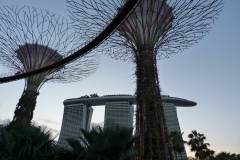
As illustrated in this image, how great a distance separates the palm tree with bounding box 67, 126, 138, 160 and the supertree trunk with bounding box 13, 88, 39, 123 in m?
11.0

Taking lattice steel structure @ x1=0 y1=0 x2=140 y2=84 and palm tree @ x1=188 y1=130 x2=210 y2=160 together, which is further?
palm tree @ x1=188 y1=130 x2=210 y2=160

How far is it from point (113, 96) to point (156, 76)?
91477 mm

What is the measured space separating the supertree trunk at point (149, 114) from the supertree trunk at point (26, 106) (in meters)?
10.8

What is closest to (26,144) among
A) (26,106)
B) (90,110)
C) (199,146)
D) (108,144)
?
(108,144)

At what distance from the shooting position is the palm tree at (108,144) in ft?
21.7

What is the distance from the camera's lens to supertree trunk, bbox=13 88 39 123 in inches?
646

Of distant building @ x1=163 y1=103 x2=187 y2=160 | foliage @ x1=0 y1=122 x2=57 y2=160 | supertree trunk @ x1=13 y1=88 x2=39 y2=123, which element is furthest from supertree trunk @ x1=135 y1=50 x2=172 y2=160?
distant building @ x1=163 y1=103 x2=187 y2=160

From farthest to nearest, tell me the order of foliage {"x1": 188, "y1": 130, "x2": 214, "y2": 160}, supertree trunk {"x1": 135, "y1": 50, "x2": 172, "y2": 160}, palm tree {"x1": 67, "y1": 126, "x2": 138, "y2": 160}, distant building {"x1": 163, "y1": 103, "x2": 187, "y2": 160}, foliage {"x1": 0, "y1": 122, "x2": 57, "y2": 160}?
1. distant building {"x1": 163, "y1": 103, "x2": 187, "y2": 160}
2. foliage {"x1": 188, "y1": 130, "x2": 214, "y2": 160}
3. supertree trunk {"x1": 135, "y1": 50, "x2": 172, "y2": 160}
4. foliage {"x1": 0, "y1": 122, "x2": 57, "y2": 160}
5. palm tree {"x1": 67, "y1": 126, "x2": 138, "y2": 160}

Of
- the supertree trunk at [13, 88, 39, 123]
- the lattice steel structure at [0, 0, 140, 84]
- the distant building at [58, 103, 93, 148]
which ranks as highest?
the distant building at [58, 103, 93, 148]

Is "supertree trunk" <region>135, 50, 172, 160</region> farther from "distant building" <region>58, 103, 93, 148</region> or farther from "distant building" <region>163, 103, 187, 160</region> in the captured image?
"distant building" <region>163, 103, 187, 160</region>

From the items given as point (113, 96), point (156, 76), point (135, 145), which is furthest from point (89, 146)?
point (113, 96)

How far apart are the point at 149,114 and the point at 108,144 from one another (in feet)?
9.32

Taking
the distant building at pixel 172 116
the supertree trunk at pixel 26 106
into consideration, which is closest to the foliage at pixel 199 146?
the supertree trunk at pixel 26 106

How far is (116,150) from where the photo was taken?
6.70m
